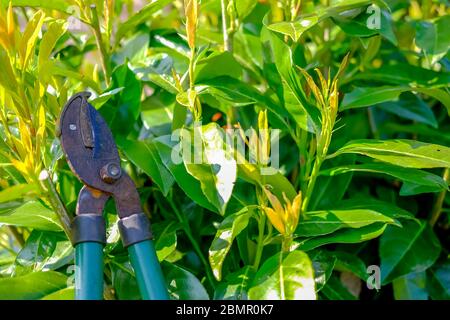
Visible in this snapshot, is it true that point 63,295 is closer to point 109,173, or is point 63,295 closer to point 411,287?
point 109,173

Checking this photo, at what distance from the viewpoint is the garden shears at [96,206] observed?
1.01m

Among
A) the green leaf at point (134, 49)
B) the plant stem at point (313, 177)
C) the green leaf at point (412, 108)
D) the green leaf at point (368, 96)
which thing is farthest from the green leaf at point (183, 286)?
the green leaf at point (412, 108)

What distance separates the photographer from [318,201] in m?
1.37

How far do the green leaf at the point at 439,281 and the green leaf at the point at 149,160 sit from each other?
61 centimetres

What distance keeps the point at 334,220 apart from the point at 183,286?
0.27 metres

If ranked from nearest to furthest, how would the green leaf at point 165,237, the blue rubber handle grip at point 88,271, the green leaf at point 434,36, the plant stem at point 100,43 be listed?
the blue rubber handle grip at point 88,271 → the green leaf at point 165,237 → the plant stem at point 100,43 → the green leaf at point 434,36

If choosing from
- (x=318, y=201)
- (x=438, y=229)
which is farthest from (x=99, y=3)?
(x=438, y=229)

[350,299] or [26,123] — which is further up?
[26,123]

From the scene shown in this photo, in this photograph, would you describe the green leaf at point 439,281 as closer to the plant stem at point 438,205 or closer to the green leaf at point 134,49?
the plant stem at point 438,205

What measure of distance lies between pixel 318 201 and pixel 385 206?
0.15 metres
